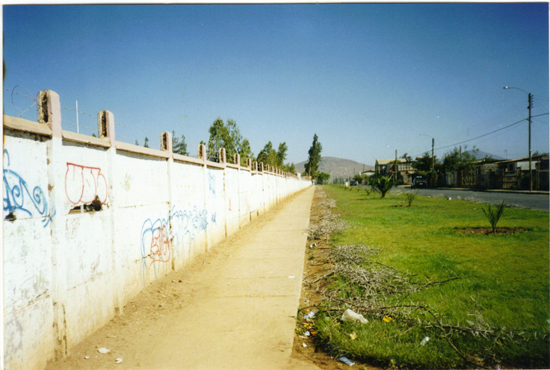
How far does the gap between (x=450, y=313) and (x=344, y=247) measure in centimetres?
334

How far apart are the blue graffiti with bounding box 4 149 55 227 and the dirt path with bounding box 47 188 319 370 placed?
143 cm

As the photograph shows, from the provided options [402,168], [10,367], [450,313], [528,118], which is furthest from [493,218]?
[402,168]

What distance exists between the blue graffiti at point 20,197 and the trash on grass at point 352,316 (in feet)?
10.5

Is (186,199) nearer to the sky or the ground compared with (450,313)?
nearer to the sky

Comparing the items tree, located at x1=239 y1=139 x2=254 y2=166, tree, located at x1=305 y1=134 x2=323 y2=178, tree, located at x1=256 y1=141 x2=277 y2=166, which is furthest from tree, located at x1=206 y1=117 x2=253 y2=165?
tree, located at x1=305 y1=134 x2=323 y2=178

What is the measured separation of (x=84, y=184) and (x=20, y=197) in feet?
2.68

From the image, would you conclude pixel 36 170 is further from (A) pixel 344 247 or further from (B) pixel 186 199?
(A) pixel 344 247

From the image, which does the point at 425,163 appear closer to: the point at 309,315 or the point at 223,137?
the point at 223,137

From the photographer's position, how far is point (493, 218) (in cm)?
746

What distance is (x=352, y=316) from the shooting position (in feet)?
11.3

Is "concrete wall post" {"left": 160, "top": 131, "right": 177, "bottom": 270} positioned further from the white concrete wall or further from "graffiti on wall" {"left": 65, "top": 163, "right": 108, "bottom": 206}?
"graffiti on wall" {"left": 65, "top": 163, "right": 108, "bottom": 206}

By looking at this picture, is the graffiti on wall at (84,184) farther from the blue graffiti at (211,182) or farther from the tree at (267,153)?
the tree at (267,153)

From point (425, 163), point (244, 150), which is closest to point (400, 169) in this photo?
point (425, 163)

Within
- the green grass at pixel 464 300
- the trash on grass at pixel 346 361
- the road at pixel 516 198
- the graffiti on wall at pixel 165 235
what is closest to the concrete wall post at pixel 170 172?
the graffiti on wall at pixel 165 235
